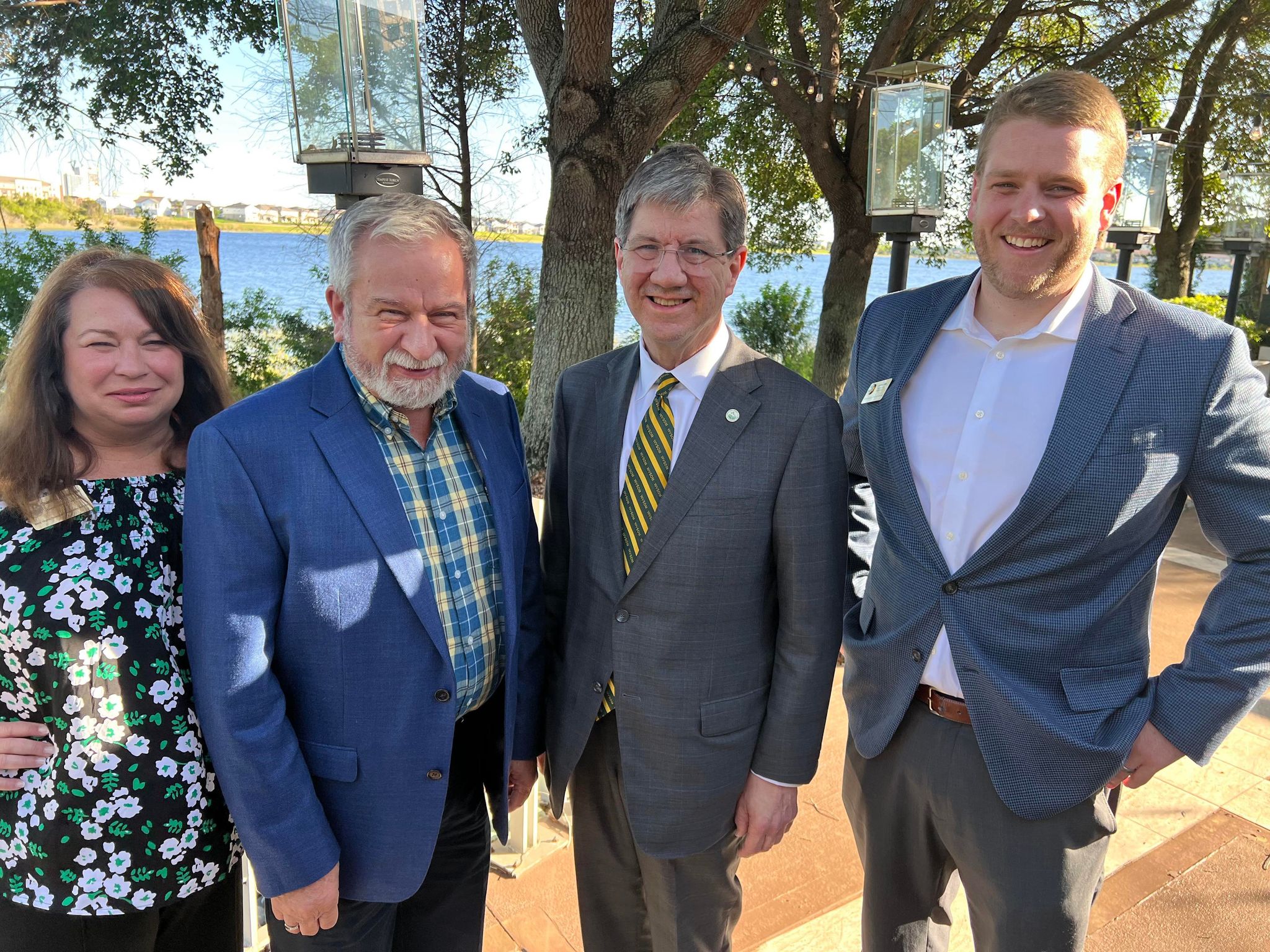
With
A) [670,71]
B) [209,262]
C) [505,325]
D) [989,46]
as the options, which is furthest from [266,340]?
[989,46]

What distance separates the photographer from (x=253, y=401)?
1617mm

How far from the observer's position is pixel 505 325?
11508 millimetres

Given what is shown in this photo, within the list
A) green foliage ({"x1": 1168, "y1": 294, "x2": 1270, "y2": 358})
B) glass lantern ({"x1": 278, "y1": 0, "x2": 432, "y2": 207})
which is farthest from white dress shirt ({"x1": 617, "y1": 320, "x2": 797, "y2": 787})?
green foliage ({"x1": 1168, "y1": 294, "x2": 1270, "y2": 358})

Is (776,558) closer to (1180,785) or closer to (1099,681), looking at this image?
(1099,681)

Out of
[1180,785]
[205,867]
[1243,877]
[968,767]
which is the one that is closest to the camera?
[205,867]

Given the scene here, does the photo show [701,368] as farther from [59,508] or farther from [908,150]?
[908,150]

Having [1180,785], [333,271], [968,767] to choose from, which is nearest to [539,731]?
[968,767]

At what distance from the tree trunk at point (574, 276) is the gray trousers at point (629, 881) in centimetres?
411

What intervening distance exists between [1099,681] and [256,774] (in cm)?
160

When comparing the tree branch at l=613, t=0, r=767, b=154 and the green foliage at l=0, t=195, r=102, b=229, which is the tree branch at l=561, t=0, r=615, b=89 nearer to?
the tree branch at l=613, t=0, r=767, b=154

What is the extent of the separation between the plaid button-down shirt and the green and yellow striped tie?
284 millimetres

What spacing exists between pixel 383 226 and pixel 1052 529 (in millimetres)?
1397

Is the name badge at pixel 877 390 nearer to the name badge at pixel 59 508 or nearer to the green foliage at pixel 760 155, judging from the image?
the name badge at pixel 59 508

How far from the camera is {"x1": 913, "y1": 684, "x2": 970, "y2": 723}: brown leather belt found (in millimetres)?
1807
